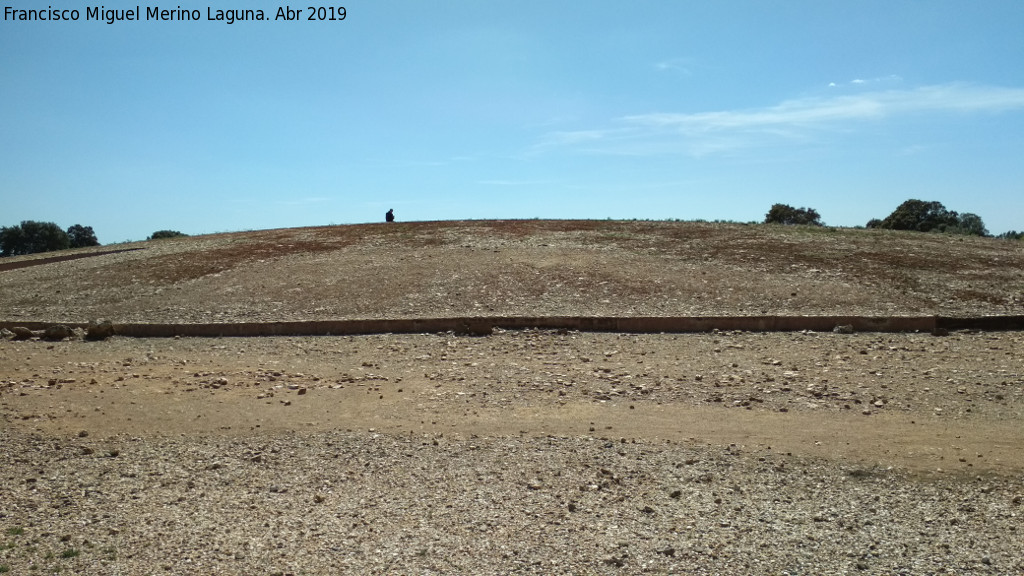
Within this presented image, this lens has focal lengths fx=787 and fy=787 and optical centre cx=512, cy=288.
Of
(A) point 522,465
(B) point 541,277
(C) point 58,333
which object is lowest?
(A) point 522,465

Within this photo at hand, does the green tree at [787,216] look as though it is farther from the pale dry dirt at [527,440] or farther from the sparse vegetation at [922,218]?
the pale dry dirt at [527,440]

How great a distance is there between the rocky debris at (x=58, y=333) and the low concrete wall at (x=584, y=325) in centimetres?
77

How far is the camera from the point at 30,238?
45812mm

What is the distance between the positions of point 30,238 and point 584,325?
144ft

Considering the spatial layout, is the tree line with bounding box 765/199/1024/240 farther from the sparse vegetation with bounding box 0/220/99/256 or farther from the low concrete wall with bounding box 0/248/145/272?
the sparse vegetation with bounding box 0/220/99/256

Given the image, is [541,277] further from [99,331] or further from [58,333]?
[58,333]

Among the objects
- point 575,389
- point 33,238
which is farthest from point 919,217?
point 33,238

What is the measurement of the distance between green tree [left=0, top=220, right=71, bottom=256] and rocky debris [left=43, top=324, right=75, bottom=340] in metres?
36.7

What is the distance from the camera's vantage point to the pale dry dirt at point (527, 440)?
15.3ft

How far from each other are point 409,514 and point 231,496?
53.9 inches

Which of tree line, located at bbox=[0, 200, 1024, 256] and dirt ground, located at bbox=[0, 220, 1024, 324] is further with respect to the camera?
tree line, located at bbox=[0, 200, 1024, 256]

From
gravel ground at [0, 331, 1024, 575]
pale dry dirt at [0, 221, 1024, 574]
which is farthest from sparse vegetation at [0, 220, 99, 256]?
gravel ground at [0, 331, 1024, 575]

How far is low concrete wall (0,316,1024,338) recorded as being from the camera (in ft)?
41.7

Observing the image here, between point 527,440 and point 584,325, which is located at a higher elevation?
point 584,325
